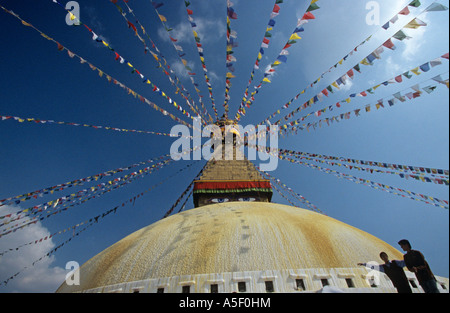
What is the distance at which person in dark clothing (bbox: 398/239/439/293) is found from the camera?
3.21 m

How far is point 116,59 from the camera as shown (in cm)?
604

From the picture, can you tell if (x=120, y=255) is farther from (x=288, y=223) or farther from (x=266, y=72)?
(x=266, y=72)

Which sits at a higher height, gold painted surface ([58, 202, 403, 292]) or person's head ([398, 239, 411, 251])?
person's head ([398, 239, 411, 251])

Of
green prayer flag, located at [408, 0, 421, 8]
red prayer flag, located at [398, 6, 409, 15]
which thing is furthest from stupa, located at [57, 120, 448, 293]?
green prayer flag, located at [408, 0, 421, 8]

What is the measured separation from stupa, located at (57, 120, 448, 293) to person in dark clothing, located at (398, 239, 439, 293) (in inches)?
30.3

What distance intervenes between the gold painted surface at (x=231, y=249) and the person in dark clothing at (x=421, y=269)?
0.98 meters

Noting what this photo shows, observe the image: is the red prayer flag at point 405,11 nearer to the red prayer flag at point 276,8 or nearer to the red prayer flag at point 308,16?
the red prayer flag at point 308,16

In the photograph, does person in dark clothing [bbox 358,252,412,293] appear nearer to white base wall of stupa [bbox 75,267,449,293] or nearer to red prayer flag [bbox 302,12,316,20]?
white base wall of stupa [bbox 75,267,449,293]

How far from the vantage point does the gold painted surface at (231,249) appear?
4.03 meters

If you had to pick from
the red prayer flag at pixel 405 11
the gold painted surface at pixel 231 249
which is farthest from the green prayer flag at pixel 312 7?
the gold painted surface at pixel 231 249
